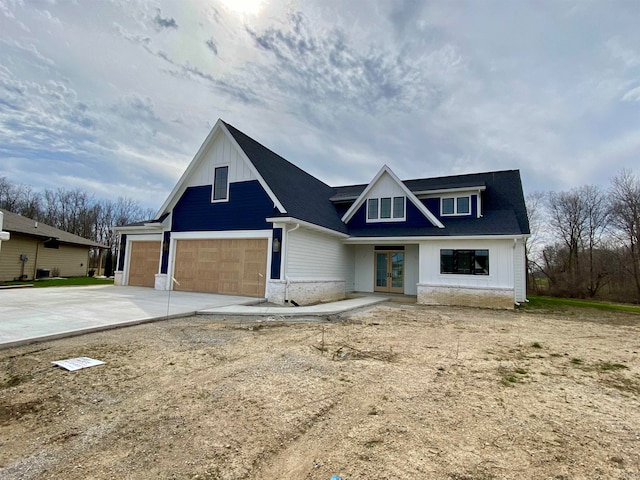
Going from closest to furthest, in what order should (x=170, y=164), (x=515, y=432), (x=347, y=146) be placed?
1. (x=515, y=432)
2. (x=347, y=146)
3. (x=170, y=164)

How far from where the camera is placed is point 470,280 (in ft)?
44.9

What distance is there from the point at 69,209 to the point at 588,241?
5302 cm

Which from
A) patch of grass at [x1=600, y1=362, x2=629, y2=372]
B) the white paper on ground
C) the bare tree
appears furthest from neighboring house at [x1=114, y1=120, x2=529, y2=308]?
the bare tree

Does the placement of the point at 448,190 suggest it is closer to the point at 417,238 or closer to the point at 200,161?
the point at 417,238

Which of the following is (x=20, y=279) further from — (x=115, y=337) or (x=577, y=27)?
(x=577, y=27)

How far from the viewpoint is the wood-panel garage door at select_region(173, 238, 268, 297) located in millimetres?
12977

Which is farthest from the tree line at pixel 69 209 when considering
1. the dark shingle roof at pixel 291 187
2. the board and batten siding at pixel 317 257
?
the board and batten siding at pixel 317 257

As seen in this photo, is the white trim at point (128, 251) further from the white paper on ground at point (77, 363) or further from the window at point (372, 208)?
the white paper on ground at point (77, 363)

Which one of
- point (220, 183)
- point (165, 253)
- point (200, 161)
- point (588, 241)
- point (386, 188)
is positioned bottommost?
point (165, 253)

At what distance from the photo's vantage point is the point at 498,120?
13836 mm

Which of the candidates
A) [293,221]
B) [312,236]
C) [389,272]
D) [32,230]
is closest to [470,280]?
[389,272]

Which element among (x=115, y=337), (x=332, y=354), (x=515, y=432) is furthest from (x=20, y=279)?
(x=515, y=432)

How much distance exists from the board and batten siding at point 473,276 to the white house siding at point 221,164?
8568 mm

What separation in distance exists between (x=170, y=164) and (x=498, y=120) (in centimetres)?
1937
